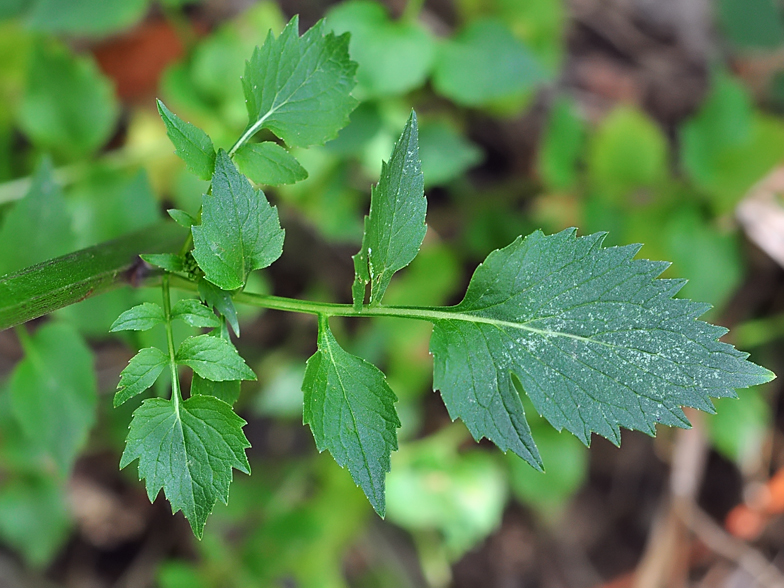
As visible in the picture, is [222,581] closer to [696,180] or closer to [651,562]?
[651,562]

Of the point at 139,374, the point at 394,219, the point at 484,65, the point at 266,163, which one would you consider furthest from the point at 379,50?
the point at 139,374

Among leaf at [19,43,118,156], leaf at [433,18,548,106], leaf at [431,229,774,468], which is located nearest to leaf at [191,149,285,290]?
leaf at [431,229,774,468]

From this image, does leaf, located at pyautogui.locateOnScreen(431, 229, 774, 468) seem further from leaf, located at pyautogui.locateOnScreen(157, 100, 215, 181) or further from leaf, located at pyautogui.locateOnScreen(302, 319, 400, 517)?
leaf, located at pyautogui.locateOnScreen(157, 100, 215, 181)

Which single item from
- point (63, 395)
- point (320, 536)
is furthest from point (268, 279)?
point (63, 395)

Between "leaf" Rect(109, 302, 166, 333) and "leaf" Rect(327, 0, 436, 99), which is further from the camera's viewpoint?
"leaf" Rect(327, 0, 436, 99)

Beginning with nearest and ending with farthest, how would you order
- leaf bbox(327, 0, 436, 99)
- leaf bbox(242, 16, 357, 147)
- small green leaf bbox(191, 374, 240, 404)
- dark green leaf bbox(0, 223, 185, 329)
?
dark green leaf bbox(0, 223, 185, 329) → small green leaf bbox(191, 374, 240, 404) → leaf bbox(242, 16, 357, 147) → leaf bbox(327, 0, 436, 99)

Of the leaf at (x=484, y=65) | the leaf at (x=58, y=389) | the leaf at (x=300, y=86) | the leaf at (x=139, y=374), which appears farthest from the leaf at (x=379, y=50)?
the leaf at (x=139, y=374)

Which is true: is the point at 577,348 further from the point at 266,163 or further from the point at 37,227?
the point at 37,227
